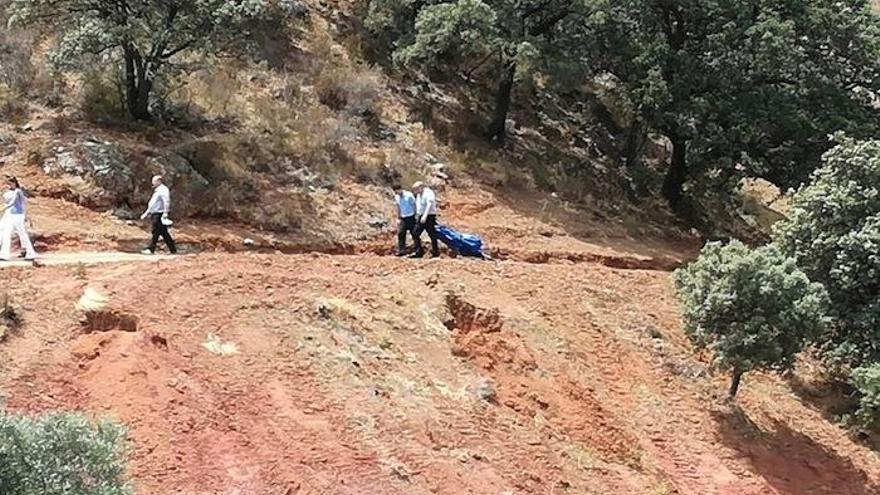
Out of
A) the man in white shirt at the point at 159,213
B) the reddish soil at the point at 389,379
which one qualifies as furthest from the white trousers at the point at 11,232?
the man in white shirt at the point at 159,213

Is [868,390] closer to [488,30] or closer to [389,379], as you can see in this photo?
[389,379]

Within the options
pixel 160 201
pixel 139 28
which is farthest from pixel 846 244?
pixel 139 28

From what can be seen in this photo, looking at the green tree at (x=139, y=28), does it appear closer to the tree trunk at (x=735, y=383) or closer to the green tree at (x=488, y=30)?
the green tree at (x=488, y=30)

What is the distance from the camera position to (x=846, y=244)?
57.2 feet

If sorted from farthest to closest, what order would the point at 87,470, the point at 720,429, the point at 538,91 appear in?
the point at 538,91
the point at 720,429
the point at 87,470

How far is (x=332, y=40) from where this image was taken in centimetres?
2789

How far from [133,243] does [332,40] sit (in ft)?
38.1

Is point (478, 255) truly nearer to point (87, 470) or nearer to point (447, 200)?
point (447, 200)

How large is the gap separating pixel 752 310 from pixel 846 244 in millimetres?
2971

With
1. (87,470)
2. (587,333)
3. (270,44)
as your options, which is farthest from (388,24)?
(87,470)

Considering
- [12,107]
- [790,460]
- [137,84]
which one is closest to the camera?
[790,460]

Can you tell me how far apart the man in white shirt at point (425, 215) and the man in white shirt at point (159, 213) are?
4.17m

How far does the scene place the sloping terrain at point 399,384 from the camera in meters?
11.8

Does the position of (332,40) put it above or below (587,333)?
above
